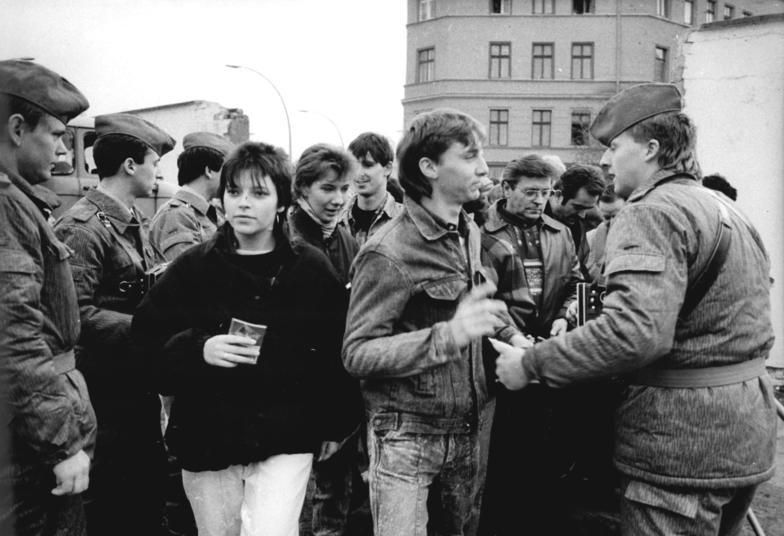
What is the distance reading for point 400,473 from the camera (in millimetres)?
2574

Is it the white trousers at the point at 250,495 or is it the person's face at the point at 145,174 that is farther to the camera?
the person's face at the point at 145,174

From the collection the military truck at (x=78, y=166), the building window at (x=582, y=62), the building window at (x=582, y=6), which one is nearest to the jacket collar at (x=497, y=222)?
the military truck at (x=78, y=166)

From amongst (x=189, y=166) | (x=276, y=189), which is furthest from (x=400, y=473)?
(x=189, y=166)

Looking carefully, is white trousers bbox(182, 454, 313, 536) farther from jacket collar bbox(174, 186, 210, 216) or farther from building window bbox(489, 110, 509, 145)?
building window bbox(489, 110, 509, 145)

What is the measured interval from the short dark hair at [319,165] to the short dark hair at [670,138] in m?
1.76

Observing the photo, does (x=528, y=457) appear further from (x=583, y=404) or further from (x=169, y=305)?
(x=169, y=305)

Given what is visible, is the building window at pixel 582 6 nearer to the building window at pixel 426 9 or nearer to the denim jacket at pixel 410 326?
the building window at pixel 426 9

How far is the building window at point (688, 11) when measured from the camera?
3231 centimetres

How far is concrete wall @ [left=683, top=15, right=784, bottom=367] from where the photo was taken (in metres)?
6.81

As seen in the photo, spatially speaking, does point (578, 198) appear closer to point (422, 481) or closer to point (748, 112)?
point (748, 112)

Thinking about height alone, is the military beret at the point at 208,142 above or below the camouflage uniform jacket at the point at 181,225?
above

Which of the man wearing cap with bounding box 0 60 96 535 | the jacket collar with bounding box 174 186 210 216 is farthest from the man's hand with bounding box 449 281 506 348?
the jacket collar with bounding box 174 186 210 216

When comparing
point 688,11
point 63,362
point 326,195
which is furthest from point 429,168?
point 688,11

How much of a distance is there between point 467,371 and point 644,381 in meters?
0.62
